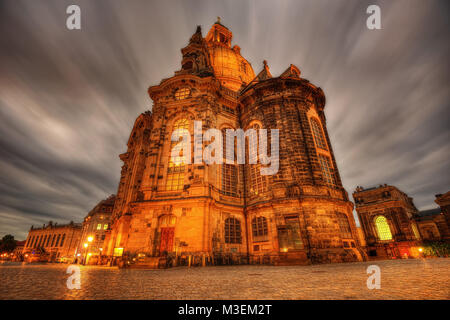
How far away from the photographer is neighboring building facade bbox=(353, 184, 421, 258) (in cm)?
3484

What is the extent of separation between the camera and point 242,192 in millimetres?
21641

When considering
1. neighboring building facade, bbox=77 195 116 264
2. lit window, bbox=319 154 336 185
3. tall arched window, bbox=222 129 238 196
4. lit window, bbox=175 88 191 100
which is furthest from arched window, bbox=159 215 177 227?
neighboring building facade, bbox=77 195 116 264

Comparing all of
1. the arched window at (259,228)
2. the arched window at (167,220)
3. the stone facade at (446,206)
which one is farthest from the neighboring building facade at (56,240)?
the stone facade at (446,206)

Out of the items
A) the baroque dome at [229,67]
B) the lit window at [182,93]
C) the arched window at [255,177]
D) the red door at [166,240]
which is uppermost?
the baroque dome at [229,67]

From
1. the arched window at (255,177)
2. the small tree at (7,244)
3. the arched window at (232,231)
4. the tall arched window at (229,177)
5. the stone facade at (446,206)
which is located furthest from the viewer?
the small tree at (7,244)

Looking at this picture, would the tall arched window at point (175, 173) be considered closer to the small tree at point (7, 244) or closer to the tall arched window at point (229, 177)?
the tall arched window at point (229, 177)

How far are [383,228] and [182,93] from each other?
1873 inches

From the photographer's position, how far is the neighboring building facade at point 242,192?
16625 millimetres

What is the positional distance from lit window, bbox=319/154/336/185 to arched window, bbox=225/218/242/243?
10290 millimetres

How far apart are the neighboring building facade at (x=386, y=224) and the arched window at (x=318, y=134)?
28754mm

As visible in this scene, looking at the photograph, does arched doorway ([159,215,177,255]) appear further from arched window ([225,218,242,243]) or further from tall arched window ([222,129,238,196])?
tall arched window ([222,129,238,196])

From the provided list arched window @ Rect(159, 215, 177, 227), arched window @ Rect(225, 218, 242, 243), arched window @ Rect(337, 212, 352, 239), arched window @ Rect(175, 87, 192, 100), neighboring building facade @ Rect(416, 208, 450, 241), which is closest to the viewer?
arched window @ Rect(337, 212, 352, 239)

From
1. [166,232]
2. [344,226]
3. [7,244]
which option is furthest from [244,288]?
[7,244]
